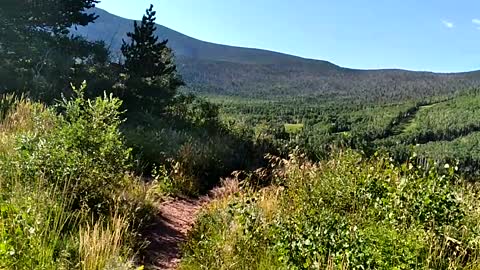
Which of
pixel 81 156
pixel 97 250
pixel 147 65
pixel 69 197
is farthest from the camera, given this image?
pixel 147 65

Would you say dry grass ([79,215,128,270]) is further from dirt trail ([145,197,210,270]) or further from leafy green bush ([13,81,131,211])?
leafy green bush ([13,81,131,211])

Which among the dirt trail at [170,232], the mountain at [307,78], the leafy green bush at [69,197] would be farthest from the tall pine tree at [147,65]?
the mountain at [307,78]

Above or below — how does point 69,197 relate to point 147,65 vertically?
below

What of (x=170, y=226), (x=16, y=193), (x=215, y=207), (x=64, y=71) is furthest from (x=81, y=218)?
(x=64, y=71)

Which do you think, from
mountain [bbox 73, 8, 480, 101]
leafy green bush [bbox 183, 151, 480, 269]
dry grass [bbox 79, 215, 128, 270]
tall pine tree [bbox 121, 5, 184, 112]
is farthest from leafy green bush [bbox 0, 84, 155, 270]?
mountain [bbox 73, 8, 480, 101]

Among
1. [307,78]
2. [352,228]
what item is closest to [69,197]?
[352,228]

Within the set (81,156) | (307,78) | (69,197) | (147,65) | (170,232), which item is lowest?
(170,232)

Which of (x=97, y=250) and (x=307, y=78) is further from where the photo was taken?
(x=307, y=78)

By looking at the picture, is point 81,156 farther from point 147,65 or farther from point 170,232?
point 147,65

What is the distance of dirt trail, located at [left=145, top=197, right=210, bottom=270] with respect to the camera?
4.36m

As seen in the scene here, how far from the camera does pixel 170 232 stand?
536 cm

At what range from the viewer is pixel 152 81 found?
2102 cm

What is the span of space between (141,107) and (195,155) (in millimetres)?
9218

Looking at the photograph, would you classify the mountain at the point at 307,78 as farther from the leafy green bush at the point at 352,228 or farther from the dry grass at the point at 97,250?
the dry grass at the point at 97,250
